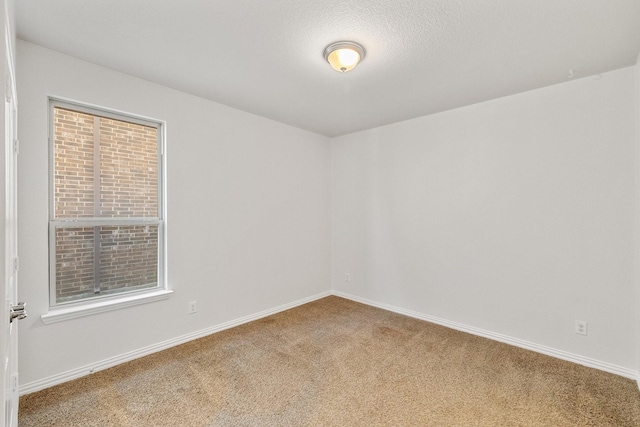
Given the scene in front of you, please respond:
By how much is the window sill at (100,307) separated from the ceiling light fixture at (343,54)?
2496mm

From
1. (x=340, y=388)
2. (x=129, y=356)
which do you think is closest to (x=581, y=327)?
(x=340, y=388)

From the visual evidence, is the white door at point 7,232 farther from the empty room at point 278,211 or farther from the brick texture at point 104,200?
the brick texture at point 104,200

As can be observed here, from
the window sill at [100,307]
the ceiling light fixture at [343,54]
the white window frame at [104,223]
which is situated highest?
the ceiling light fixture at [343,54]

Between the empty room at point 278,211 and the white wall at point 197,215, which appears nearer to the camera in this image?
the empty room at point 278,211

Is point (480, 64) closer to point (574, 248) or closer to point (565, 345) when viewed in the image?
point (574, 248)

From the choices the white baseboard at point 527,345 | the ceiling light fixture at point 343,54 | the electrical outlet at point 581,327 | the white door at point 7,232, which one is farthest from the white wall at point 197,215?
the electrical outlet at point 581,327

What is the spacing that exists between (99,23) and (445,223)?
3481 mm

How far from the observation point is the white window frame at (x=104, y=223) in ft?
7.46

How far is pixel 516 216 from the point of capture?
292 cm

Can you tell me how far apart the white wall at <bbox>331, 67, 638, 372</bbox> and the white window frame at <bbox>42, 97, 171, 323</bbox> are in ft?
8.25

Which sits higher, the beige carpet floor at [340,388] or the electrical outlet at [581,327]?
the electrical outlet at [581,327]

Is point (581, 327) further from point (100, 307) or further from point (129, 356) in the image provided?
point (100, 307)

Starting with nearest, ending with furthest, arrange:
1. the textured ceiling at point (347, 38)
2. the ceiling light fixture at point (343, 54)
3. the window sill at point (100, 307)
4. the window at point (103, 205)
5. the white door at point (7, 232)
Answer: the white door at point (7, 232)
the textured ceiling at point (347, 38)
the ceiling light fixture at point (343, 54)
the window sill at point (100, 307)
the window at point (103, 205)

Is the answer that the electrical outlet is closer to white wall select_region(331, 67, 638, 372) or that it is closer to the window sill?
white wall select_region(331, 67, 638, 372)
